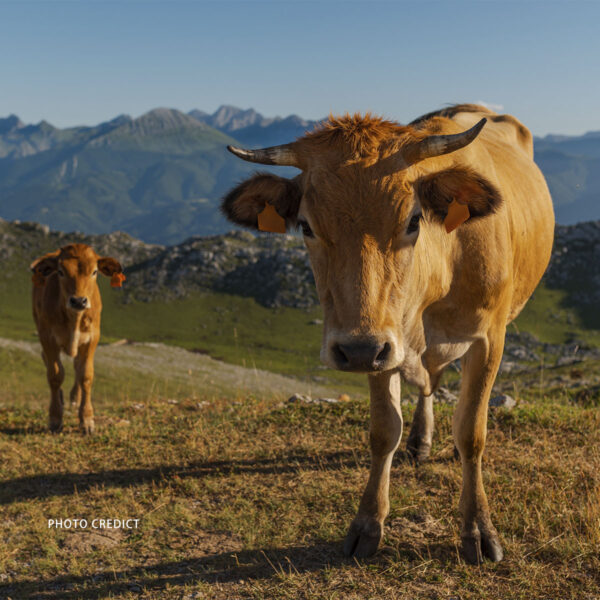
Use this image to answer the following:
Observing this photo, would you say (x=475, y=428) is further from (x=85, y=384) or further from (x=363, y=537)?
(x=85, y=384)

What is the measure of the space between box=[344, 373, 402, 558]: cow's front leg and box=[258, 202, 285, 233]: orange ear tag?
1.97 m

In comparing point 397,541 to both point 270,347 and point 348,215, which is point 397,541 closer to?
point 348,215

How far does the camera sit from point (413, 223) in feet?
16.0

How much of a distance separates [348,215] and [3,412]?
11.0 m

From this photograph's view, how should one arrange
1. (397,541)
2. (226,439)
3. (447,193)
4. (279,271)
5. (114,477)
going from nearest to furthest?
(447,193)
(397,541)
(114,477)
(226,439)
(279,271)

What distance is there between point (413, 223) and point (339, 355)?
4.38 ft

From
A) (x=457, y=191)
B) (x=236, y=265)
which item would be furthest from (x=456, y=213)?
(x=236, y=265)

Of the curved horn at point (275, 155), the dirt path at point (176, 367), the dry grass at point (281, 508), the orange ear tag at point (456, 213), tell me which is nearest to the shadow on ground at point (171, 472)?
the dry grass at point (281, 508)

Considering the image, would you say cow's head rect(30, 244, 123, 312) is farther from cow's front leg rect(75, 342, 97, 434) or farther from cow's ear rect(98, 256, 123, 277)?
cow's front leg rect(75, 342, 97, 434)

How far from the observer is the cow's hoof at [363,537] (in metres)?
6.04

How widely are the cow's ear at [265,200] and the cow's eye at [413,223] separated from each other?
115 cm

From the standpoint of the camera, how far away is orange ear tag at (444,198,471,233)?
5.19 m

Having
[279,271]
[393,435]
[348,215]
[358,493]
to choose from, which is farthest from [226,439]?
[279,271]

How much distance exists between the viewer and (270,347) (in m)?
121
